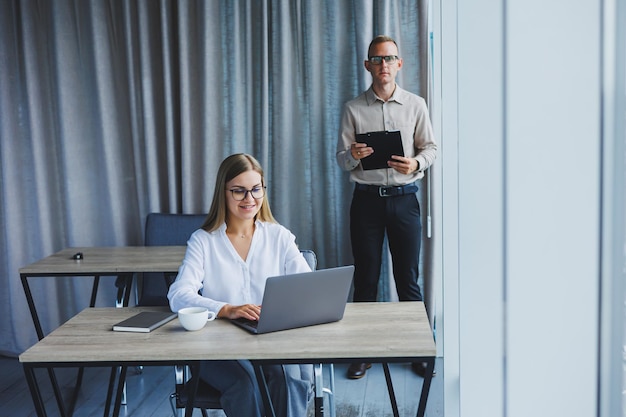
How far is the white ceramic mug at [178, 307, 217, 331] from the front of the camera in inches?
89.9

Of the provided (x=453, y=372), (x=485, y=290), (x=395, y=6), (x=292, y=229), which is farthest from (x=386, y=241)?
(x=485, y=290)

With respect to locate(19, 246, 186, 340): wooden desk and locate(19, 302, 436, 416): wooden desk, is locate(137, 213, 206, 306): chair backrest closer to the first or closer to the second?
locate(19, 246, 186, 340): wooden desk

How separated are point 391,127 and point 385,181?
31 cm

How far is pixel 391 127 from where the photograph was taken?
407 cm

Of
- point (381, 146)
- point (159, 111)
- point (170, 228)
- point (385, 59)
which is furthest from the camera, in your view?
point (159, 111)

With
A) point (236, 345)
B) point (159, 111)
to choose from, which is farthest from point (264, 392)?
point (159, 111)

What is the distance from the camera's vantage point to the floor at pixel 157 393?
354cm

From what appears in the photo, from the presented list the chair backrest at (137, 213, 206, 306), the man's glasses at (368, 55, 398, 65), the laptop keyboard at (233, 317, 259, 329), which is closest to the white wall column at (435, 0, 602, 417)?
the laptop keyboard at (233, 317, 259, 329)

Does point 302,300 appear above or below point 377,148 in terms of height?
below

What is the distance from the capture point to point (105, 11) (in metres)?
4.56

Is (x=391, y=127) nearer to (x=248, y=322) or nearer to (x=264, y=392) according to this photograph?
(x=248, y=322)

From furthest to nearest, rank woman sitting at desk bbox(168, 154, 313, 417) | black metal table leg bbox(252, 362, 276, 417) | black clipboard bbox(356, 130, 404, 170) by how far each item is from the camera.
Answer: black clipboard bbox(356, 130, 404, 170) < woman sitting at desk bbox(168, 154, 313, 417) < black metal table leg bbox(252, 362, 276, 417)

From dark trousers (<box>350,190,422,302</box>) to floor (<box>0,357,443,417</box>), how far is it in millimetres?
469

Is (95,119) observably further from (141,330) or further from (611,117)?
(611,117)
